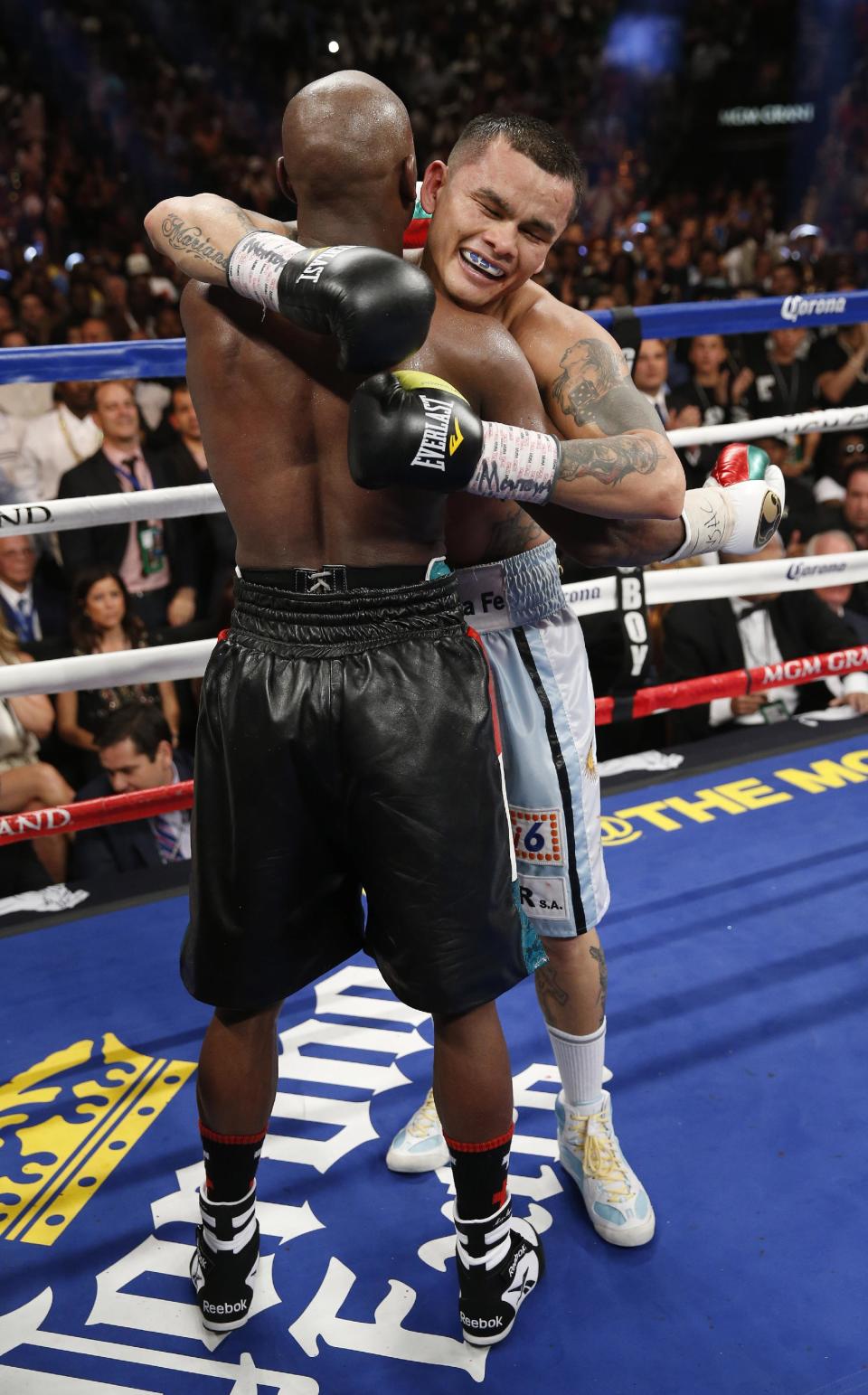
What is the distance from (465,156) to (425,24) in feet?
41.1

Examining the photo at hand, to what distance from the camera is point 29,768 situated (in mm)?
2781

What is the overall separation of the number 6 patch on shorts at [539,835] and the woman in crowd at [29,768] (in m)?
1.40

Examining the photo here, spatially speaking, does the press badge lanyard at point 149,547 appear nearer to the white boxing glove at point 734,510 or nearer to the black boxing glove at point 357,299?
the white boxing glove at point 734,510

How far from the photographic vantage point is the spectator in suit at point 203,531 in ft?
11.0

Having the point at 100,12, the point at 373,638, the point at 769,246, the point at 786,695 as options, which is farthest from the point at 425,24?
the point at 373,638

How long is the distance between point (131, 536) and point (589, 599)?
4.53ft

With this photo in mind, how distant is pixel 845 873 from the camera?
106 inches

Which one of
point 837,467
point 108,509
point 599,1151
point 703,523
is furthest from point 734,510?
point 837,467

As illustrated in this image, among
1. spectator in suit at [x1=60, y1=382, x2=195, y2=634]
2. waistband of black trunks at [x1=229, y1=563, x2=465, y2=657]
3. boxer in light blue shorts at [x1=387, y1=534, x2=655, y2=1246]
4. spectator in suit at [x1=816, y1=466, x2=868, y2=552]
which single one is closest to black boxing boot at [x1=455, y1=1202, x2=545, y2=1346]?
boxer in light blue shorts at [x1=387, y1=534, x2=655, y2=1246]

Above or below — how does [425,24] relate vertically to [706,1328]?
above

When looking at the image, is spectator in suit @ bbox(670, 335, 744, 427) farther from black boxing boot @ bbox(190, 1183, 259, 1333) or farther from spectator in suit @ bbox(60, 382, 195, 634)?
black boxing boot @ bbox(190, 1183, 259, 1333)

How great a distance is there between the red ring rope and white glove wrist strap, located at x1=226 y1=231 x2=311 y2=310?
1208 mm

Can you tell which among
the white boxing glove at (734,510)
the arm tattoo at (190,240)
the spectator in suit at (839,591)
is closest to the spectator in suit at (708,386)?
the spectator in suit at (839,591)

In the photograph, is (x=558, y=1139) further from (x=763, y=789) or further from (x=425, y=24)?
(x=425, y=24)
